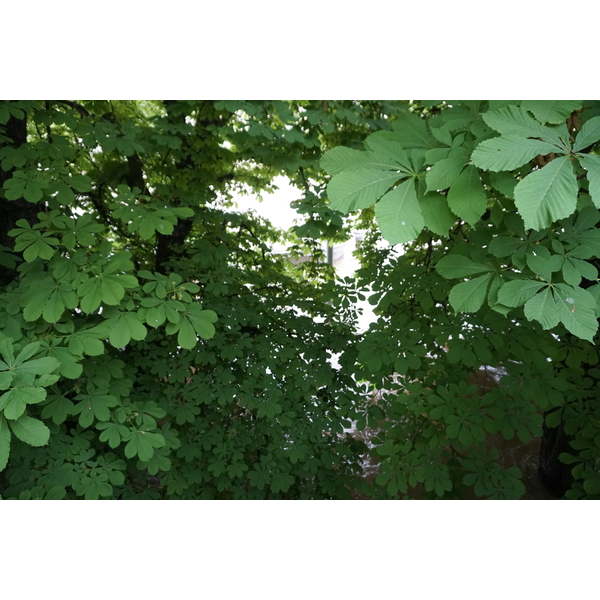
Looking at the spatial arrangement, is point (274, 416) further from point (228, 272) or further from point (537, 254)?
point (537, 254)

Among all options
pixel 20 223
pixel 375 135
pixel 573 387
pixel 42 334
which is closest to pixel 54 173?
pixel 20 223

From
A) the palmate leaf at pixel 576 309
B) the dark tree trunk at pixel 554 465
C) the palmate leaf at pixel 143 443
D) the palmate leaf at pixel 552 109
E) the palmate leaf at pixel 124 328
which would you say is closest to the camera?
the palmate leaf at pixel 552 109

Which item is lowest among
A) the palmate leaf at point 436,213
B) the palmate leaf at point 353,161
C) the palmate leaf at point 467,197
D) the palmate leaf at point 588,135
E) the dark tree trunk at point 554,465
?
the dark tree trunk at point 554,465

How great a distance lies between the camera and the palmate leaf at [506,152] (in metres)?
1.00

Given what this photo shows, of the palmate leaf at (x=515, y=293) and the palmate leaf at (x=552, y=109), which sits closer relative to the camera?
the palmate leaf at (x=552, y=109)

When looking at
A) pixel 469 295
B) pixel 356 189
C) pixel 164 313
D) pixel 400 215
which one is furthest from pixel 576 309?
pixel 164 313

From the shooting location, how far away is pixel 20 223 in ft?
6.97

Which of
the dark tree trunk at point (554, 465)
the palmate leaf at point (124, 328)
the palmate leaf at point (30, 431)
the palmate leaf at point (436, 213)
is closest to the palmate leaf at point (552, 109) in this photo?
the palmate leaf at point (436, 213)

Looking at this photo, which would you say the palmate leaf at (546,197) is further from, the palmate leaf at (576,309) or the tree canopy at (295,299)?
the palmate leaf at (576,309)

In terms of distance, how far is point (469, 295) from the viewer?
1454mm

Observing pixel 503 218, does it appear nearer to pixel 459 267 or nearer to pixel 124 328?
pixel 459 267

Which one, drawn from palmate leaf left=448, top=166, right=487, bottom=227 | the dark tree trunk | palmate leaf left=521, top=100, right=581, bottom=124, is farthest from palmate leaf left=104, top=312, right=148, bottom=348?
the dark tree trunk

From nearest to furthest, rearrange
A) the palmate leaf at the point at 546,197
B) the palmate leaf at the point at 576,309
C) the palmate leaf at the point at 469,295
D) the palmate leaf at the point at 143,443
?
the palmate leaf at the point at 546,197
the palmate leaf at the point at 576,309
the palmate leaf at the point at 469,295
the palmate leaf at the point at 143,443

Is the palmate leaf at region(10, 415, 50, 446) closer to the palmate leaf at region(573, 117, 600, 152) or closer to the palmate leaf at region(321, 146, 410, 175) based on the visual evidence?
the palmate leaf at region(321, 146, 410, 175)
